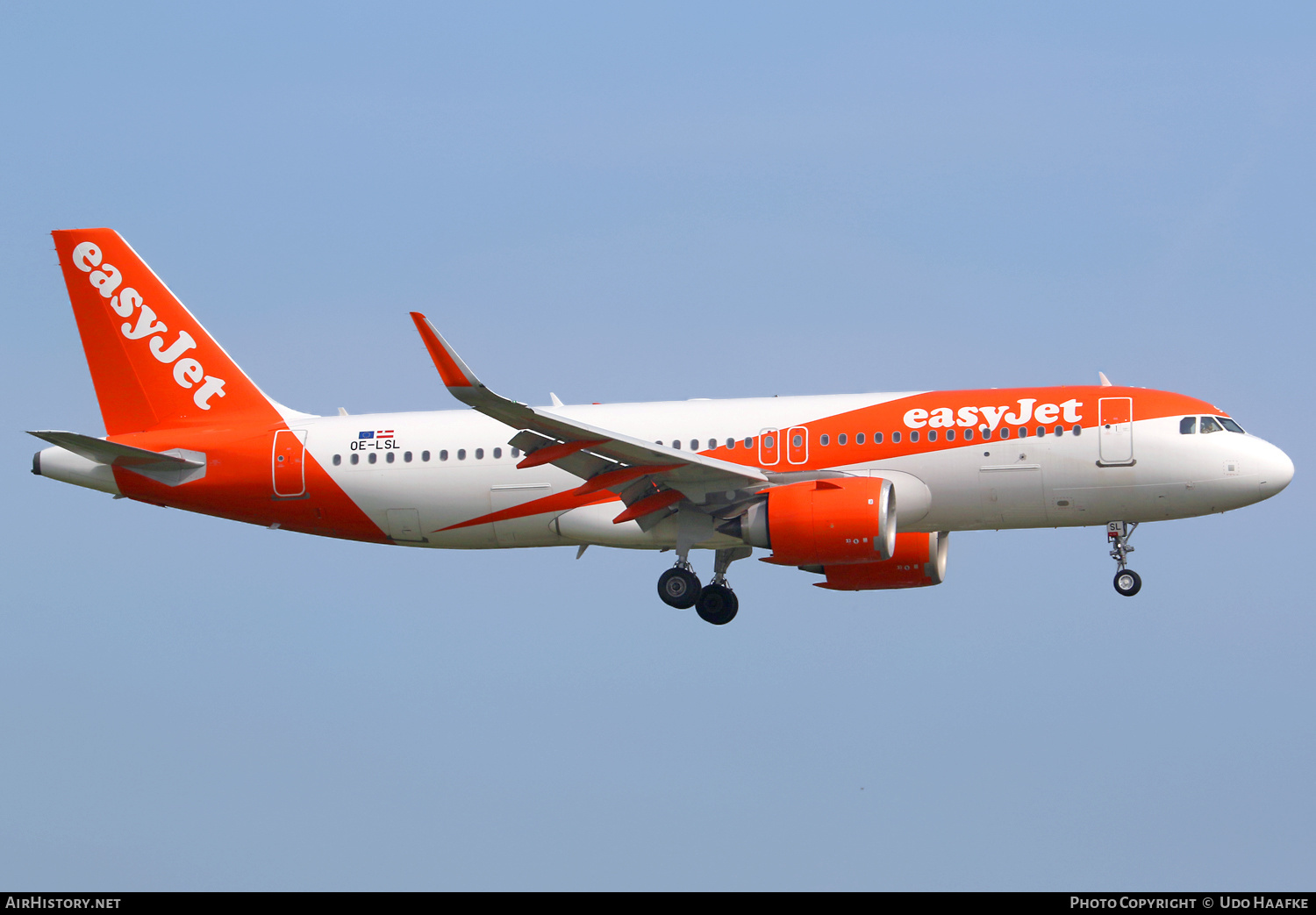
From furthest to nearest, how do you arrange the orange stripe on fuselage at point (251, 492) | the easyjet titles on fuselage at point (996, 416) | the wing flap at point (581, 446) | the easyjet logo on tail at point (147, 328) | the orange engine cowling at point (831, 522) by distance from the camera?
the easyjet logo on tail at point (147, 328) < the orange stripe on fuselage at point (251, 492) < the easyjet titles on fuselage at point (996, 416) < the orange engine cowling at point (831, 522) < the wing flap at point (581, 446)

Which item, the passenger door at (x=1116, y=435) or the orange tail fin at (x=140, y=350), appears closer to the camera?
the passenger door at (x=1116, y=435)

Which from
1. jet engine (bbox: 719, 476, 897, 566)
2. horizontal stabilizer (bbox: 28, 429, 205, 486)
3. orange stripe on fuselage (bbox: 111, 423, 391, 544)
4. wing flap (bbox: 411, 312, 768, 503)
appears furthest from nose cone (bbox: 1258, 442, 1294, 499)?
horizontal stabilizer (bbox: 28, 429, 205, 486)

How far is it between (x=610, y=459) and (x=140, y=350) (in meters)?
13.3

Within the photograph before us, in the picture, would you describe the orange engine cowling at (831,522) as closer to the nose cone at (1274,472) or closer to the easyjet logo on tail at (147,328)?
the nose cone at (1274,472)

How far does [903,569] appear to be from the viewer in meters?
37.0

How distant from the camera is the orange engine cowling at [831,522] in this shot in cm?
3155

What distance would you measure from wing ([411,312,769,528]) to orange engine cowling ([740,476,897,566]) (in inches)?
43.5

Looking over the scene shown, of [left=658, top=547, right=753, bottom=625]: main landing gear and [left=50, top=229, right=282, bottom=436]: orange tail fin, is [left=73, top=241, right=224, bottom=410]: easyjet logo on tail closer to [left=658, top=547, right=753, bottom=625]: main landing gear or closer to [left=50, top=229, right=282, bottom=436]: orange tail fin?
→ [left=50, top=229, right=282, bottom=436]: orange tail fin

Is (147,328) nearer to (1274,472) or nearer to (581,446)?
(581,446)

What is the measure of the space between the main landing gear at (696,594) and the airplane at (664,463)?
43 mm

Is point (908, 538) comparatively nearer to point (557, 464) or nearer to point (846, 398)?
point (846, 398)

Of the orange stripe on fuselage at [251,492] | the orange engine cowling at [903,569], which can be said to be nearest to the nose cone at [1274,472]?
the orange engine cowling at [903,569]

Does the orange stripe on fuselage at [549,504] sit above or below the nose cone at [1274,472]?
below

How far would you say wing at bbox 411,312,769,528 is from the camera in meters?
28.4
